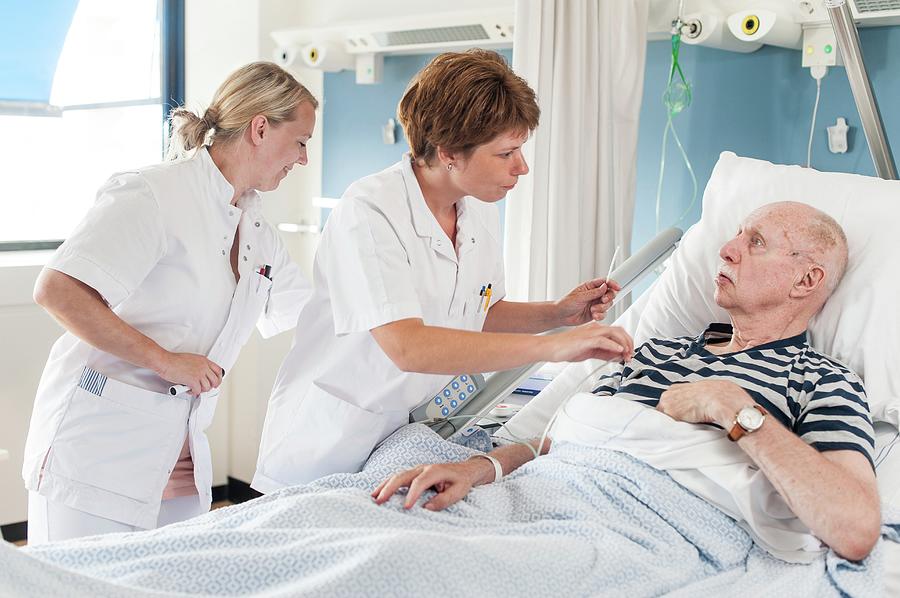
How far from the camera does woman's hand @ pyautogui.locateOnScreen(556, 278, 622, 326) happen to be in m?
2.01

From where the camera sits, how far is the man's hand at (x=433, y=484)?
1.55m

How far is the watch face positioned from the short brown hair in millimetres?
630

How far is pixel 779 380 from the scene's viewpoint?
1.77 metres

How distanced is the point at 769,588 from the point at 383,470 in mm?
635

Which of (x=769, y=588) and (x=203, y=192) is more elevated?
(x=203, y=192)

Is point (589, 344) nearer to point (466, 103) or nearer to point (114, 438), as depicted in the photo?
Result: point (466, 103)

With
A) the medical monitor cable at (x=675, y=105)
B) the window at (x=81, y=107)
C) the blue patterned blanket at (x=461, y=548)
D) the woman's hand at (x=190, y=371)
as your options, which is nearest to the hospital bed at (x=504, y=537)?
the blue patterned blanket at (x=461, y=548)

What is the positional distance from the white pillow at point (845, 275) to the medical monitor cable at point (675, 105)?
676 mm

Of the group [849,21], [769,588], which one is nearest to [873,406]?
[769,588]

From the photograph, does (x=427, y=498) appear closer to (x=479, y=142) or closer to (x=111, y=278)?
(x=479, y=142)

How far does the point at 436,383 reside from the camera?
1.94 metres

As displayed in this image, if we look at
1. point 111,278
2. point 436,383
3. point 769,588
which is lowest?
point 769,588

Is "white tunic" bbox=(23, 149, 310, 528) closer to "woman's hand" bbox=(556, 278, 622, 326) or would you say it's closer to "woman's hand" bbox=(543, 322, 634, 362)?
"woman's hand" bbox=(556, 278, 622, 326)

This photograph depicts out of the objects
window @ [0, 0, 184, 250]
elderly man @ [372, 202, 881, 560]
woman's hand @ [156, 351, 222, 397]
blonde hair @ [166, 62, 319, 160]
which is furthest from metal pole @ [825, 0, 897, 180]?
window @ [0, 0, 184, 250]
